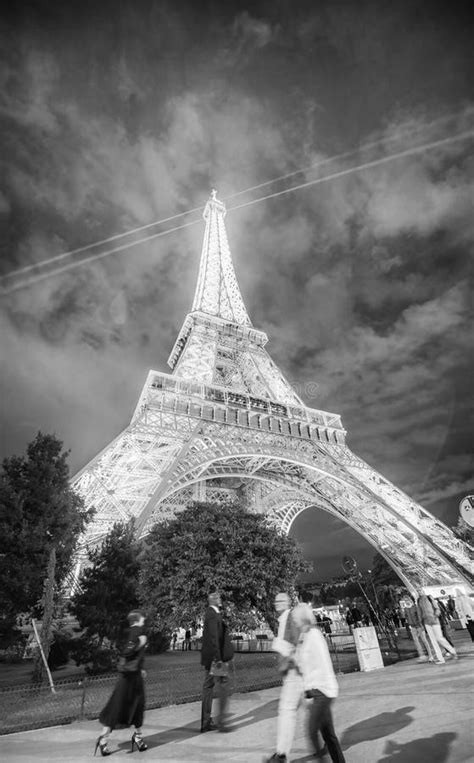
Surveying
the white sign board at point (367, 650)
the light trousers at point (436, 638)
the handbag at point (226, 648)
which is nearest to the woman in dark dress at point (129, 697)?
the handbag at point (226, 648)

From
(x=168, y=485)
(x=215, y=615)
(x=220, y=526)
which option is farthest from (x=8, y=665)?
(x=215, y=615)

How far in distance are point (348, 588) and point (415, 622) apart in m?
72.5

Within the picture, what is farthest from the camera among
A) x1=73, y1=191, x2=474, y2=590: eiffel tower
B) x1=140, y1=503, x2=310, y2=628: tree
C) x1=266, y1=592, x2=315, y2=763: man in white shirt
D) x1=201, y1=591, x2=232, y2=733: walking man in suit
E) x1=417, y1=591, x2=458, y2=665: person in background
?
x1=73, y1=191, x2=474, y2=590: eiffel tower

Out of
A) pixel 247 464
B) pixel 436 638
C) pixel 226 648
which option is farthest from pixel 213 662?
pixel 247 464

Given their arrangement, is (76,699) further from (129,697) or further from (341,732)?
(341,732)

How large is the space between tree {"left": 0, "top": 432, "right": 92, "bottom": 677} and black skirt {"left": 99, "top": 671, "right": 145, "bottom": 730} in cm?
933

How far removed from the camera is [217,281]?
54188 mm

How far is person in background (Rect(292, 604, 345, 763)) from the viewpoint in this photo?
3.39 meters

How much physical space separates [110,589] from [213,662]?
1430cm

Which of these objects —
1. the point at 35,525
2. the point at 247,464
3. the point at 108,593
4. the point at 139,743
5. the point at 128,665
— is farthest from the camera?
the point at 247,464

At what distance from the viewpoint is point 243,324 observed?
1871 inches

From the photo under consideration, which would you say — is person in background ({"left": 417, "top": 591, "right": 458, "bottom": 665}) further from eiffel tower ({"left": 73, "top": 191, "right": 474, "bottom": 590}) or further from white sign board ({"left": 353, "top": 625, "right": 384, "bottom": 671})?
eiffel tower ({"left": 73, "top": 191, "right": 474, "bottom": 590})

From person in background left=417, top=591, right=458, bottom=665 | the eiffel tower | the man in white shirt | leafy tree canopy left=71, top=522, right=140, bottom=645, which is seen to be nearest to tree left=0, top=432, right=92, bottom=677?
leafy tree canopy left=71, top=522, right=140, bottom=645

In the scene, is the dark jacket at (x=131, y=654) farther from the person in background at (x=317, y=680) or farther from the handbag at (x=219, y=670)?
the person in background at (x=317, y=680)
